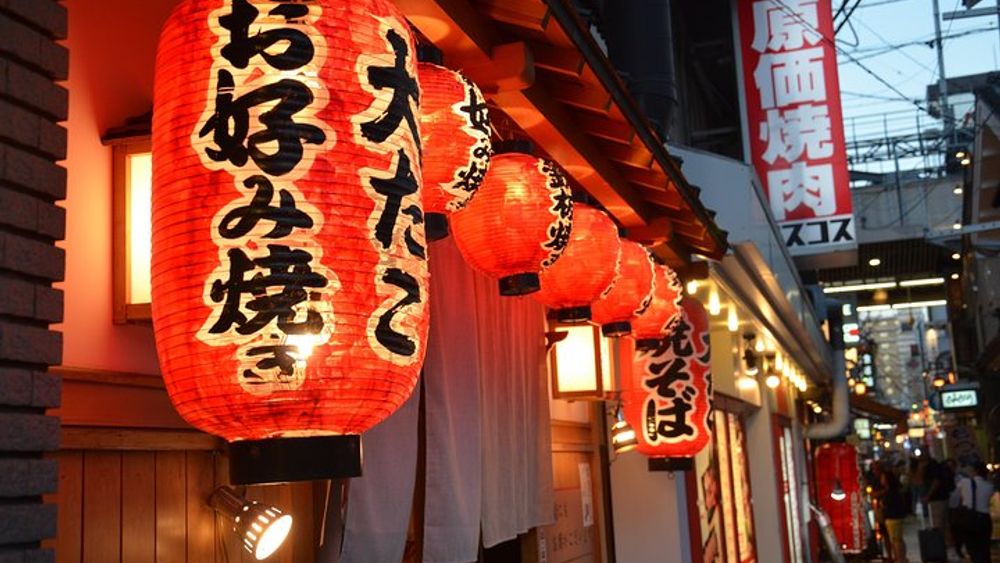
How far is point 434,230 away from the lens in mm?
5137

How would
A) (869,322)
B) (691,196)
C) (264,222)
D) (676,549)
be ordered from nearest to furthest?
1. (264,222)
2. (691,196)
3. (676,549)
4. (869,322)

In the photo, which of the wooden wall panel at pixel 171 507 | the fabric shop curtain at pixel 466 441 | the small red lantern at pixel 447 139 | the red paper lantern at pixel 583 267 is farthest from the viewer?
the red paper lantern at pixel 583 267

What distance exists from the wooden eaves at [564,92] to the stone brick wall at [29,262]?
68.3 inches

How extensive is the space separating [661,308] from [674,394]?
6.03 ft

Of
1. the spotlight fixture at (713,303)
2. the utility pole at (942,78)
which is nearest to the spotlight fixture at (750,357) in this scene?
the spotlight fixture at (713,303)

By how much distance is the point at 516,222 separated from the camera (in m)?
5.99

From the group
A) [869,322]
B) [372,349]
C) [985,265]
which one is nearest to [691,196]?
[372,349]

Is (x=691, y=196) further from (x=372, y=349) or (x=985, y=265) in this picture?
(x=985, y=265)

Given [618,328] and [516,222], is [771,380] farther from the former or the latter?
[516,222]

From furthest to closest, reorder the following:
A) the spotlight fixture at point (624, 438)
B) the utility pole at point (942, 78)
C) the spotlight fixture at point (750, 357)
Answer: the utility pole at point (942, 78) → the spotlight fixture at point (750, 357) → the spotlight fixture at point (624, 438)

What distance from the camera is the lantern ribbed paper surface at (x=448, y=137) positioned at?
16.6ft

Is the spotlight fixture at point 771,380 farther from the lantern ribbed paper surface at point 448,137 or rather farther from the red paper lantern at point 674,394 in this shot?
the lantern ribbed paper surface at point 448,137

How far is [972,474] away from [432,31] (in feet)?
78.1

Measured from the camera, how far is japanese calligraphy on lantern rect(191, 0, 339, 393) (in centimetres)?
334
